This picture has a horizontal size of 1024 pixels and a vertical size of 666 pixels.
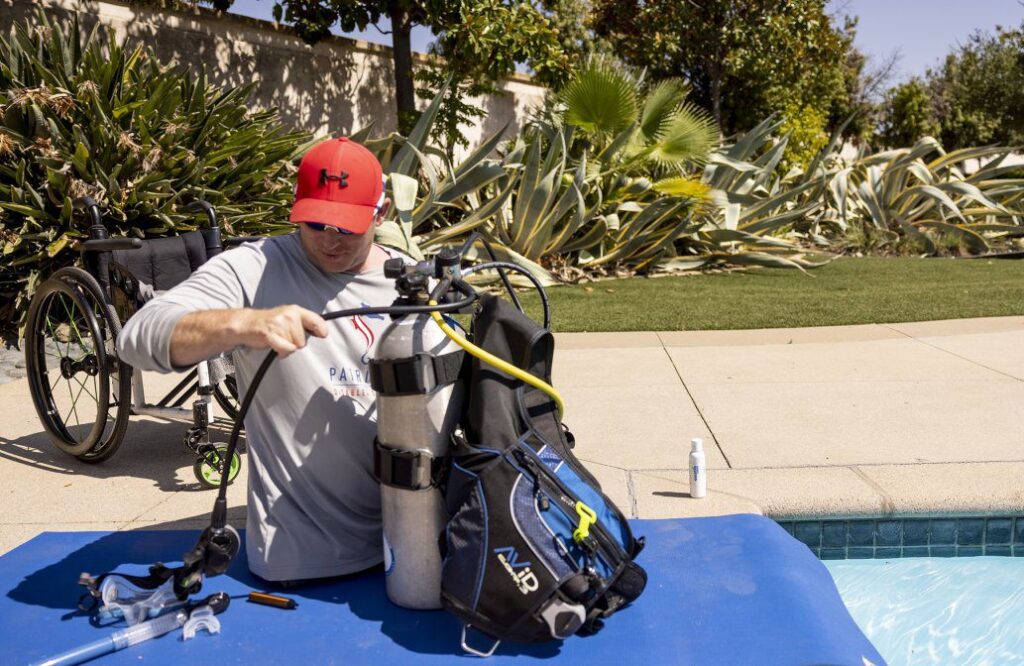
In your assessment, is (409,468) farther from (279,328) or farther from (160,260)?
(160,260)

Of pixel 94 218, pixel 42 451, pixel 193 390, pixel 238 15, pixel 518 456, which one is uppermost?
pixel 238 15

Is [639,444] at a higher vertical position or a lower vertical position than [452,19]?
lower

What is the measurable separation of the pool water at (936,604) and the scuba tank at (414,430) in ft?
5.99

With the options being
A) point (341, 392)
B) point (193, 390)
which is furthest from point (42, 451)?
point (341, 392)

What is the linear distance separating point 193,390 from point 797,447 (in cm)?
270

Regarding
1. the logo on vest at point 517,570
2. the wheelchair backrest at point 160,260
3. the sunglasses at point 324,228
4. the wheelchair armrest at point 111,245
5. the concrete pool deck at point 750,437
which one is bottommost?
the concrete pool deck at point 750,437

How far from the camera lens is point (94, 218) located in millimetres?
4066

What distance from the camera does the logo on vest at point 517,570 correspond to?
2273mm

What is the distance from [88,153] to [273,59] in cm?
562

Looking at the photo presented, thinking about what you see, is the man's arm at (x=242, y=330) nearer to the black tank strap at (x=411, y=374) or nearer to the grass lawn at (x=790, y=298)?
the black tank strap at (x=411, y=374)

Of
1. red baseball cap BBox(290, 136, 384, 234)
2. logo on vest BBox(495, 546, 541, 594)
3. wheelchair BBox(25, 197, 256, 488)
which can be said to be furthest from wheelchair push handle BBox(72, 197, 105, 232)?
logo on vest BBox(495, 546, 541, 594)

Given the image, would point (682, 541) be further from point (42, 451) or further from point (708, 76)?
point (708, 76)

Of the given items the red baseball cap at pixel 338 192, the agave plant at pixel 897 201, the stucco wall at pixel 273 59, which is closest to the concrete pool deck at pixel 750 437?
the red baseball cap at pixel 338 192

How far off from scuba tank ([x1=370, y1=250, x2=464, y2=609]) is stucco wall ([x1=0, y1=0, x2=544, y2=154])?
25.9 ft
